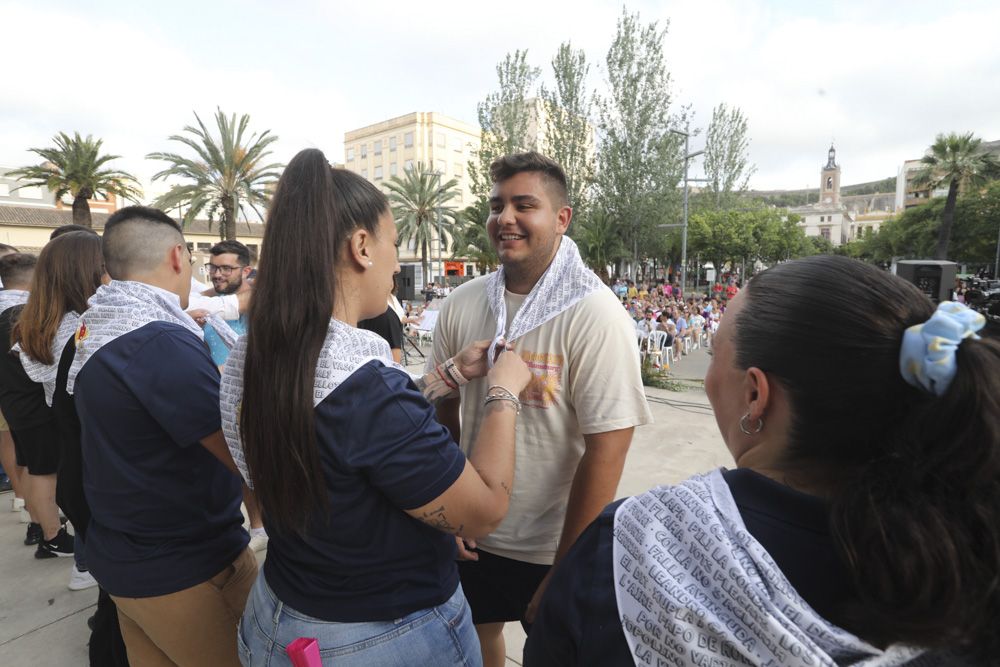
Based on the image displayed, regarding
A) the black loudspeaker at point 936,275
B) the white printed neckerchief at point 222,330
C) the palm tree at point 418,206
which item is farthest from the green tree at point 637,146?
the white printed neckerchief at point 222,330

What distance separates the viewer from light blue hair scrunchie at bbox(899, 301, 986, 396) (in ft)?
2.19

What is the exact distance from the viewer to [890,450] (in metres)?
0.74

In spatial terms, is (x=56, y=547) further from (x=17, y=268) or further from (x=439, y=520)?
(x=439, y=520)

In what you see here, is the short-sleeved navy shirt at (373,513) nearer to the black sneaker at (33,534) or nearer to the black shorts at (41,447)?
the black shorts at (41,447)

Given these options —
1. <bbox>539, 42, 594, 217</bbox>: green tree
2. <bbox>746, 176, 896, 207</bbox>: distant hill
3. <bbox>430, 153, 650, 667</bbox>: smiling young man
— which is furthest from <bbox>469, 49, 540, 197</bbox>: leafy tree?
<bbox>746, 176, 896, 207</bbox>: distant hill

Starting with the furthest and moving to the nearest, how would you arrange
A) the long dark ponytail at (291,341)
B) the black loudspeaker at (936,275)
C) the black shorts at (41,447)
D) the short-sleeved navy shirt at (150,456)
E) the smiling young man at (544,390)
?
the black loudspeaker at (936,275), the black shorts at (41,447), the smiling young man at (544,390), the short-sleeved navy shirt at (150,456), the long dark ponytail at (291,341)

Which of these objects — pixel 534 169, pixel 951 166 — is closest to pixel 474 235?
pixel 951 166

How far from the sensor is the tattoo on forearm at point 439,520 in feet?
3.48

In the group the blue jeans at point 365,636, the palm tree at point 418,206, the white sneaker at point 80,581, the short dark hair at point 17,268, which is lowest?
the white sneaker at point 80,581

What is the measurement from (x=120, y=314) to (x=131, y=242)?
38 centimetres

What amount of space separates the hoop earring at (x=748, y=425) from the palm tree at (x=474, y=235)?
32774 mm

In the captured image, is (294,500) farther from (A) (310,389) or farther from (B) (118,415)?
(B) (118,415)

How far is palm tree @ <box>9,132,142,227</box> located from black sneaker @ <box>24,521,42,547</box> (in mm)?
22952

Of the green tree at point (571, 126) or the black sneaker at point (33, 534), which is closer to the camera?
the black sneaker at point (33, 534)
